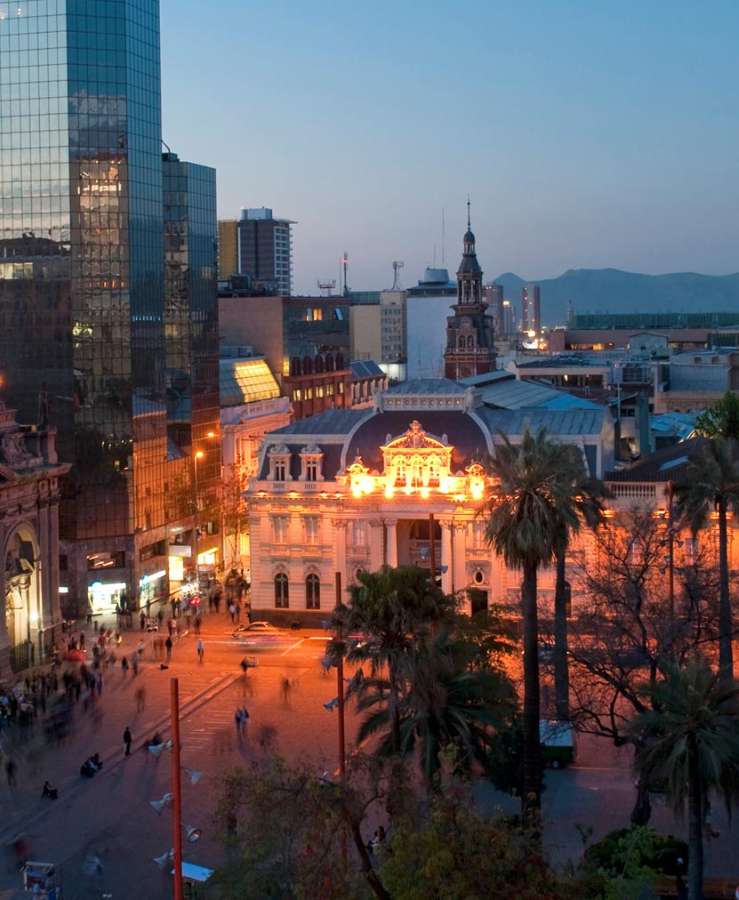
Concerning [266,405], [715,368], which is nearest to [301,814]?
[266,405]

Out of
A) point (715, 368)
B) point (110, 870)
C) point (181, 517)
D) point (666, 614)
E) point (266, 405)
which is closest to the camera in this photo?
point (110, 870)

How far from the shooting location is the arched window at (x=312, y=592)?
297ft

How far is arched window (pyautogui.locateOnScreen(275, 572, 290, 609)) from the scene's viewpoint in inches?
3585

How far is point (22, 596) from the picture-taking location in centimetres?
7931

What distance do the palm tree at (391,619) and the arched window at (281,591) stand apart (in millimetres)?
40892

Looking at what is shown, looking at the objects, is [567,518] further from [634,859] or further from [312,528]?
[312,528]

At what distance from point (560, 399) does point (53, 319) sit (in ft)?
140

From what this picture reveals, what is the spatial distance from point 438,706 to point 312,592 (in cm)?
4473

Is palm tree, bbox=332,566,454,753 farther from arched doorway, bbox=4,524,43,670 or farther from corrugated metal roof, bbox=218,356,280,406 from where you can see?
corrugated metal roof, bbox=218,356,280,406

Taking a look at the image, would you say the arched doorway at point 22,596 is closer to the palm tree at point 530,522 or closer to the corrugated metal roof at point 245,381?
the palm tree at point 530,522

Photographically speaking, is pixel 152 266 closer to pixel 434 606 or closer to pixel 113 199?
pixel 113 199

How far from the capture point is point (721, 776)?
36.0 m

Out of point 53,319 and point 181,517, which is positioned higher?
point 53,319

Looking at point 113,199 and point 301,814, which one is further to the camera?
point 113,199
